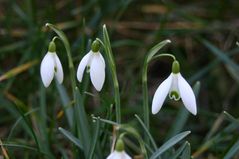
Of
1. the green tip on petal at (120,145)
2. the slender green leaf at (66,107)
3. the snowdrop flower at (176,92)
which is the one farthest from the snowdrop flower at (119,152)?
the slender green leaf at (66,107)

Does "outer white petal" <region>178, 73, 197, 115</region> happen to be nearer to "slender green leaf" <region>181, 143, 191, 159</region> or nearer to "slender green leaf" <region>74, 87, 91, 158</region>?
"slender green leaf" <region>181, 143, 191, 159</region>

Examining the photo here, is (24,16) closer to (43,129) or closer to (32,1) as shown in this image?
(32,1)

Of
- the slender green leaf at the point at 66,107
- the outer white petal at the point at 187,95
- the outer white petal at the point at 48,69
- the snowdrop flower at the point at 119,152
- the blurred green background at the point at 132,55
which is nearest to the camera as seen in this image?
the snowdrop flower at the point at 119,152

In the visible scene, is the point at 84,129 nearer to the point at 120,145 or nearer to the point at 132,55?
the point at 120,145

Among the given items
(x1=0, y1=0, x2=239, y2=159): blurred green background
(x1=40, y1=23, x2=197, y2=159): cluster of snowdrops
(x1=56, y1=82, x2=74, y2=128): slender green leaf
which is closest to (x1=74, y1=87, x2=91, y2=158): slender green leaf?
(x1=40, y1=23, x2=197, y2=159): cluster of snowdrops

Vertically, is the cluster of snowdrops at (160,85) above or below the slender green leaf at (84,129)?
above

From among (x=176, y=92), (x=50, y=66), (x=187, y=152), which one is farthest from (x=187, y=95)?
(x=50, y=66)

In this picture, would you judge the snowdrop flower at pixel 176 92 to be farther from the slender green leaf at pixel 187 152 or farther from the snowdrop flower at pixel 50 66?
the snowdrop flower at pixel 50 66
